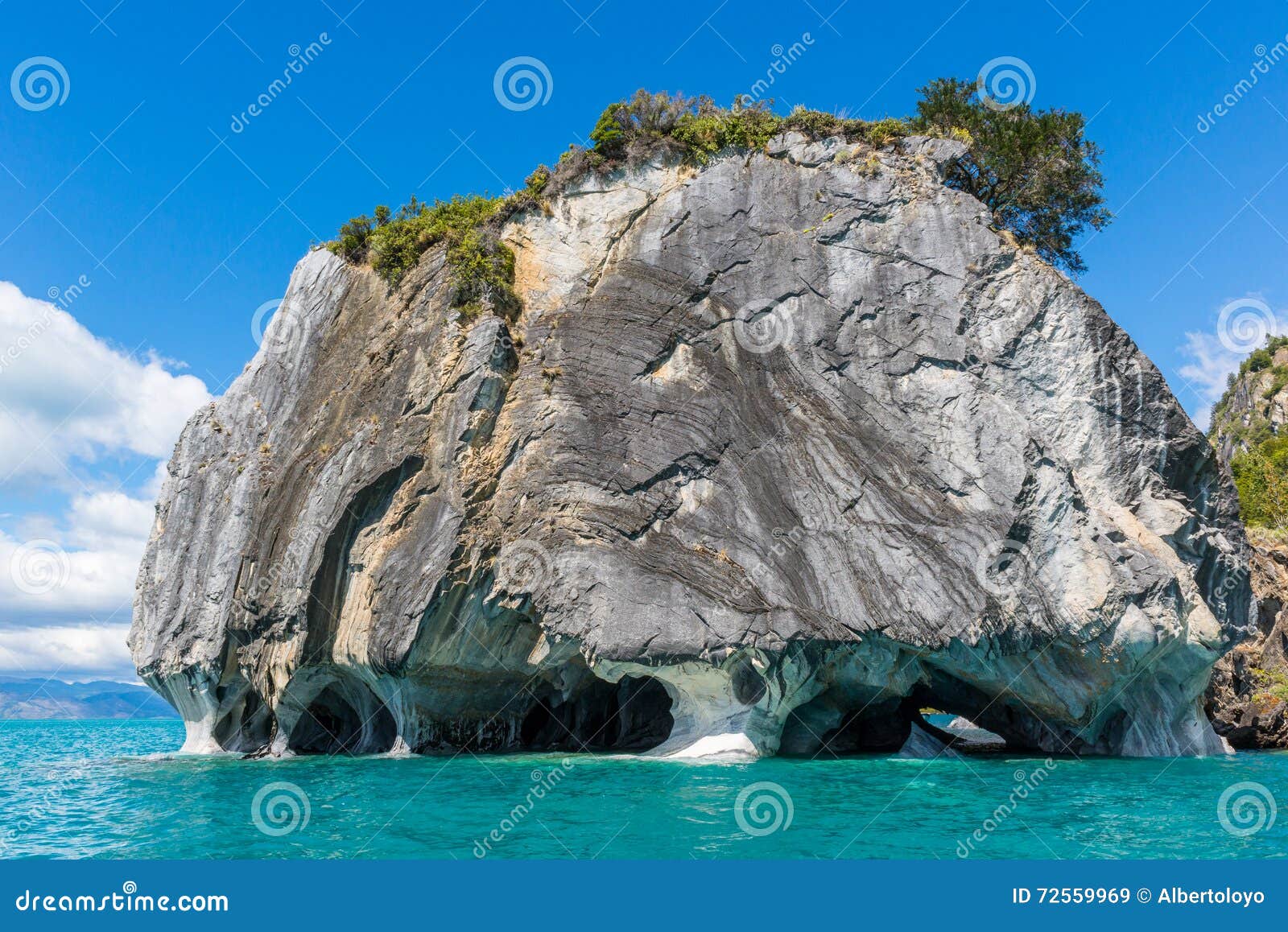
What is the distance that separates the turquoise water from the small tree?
58.5ft

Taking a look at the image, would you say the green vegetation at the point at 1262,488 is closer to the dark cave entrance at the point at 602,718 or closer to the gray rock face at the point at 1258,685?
the gray rock face at the point at 1258,685

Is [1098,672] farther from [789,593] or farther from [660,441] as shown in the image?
[660,441]

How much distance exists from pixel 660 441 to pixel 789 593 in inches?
207

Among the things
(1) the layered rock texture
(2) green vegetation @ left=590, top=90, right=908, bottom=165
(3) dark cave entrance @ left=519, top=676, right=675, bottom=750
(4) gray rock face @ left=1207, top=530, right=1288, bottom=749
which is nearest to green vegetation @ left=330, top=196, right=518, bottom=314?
(2) green vegetation @ left=590, top=90, right=908, bottom=165

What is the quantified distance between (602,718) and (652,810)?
13994 mm

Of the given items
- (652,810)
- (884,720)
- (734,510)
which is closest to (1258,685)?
(884,720)

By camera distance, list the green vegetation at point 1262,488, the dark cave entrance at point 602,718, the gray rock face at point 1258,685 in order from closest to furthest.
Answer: the dark cave entrance at point 602,718 < the gray rock face at point 1258,685 < the green vegetation at point 1262,488

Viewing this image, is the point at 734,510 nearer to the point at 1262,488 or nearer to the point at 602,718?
the point at 602,718

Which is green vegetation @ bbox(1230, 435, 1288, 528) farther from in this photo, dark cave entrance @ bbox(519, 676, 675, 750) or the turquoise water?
dark cave entrance @ bbox(519, 676, 675, 750)

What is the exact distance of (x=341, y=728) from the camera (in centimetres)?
2998

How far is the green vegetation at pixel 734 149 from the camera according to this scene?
28.7 meters

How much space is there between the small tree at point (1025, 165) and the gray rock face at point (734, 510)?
168 inches

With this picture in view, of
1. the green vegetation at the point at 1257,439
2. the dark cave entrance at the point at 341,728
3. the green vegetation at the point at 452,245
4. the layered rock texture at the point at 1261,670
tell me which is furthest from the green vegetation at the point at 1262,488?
the dark cave entrance at the point at 341,728

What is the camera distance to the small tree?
31.5m
